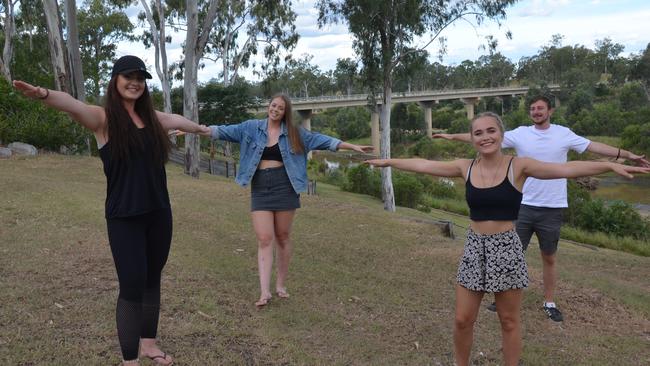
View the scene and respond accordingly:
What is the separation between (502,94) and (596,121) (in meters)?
17.0

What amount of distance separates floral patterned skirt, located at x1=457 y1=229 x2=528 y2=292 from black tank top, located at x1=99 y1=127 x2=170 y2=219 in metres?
1.74

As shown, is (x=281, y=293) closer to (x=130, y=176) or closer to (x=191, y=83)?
(x=130, y=176)

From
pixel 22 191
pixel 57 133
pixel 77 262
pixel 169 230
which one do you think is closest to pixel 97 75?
pixel 57 133

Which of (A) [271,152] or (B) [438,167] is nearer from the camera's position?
(B) [438,167]

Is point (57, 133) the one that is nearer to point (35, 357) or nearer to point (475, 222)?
point (35, 357)

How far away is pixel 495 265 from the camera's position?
3.14m

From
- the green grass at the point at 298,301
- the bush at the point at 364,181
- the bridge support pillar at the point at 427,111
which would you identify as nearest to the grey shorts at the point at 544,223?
the green grass at the point at 298,301

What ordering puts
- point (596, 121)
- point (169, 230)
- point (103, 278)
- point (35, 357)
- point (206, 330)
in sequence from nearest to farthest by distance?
point (169, 230) → point (35, 357) → point (206, 330) → point (103, 278) → point (596, 121)

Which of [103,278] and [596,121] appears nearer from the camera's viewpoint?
[103,278]

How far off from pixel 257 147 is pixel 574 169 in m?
2.28

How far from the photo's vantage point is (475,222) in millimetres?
3244

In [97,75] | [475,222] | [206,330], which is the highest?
[97,75]

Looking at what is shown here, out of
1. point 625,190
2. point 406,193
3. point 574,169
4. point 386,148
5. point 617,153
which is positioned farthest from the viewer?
point 625,190

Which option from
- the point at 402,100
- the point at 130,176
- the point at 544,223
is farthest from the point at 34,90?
the point at 402,100
